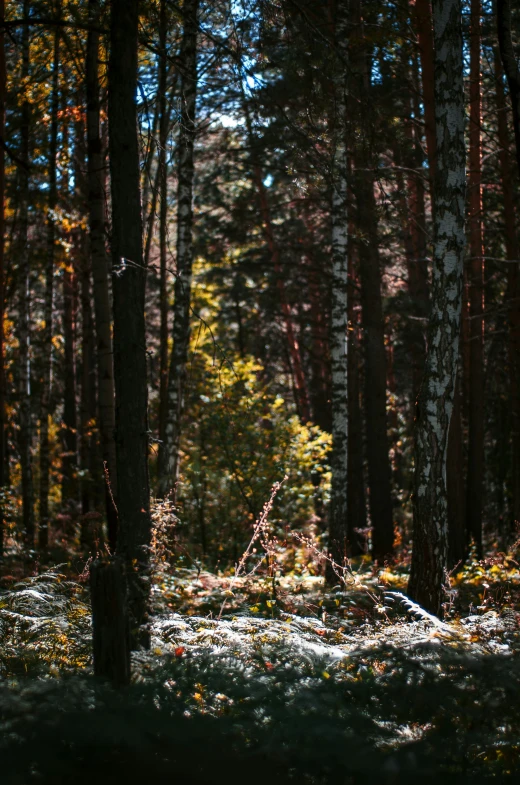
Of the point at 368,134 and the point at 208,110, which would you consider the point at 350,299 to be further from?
the point at 368,134

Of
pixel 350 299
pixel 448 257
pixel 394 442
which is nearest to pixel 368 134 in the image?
pixel 448 257

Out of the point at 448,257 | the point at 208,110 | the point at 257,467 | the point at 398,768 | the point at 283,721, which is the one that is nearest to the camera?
the point at 398,768

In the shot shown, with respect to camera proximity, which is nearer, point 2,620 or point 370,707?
point 370,707

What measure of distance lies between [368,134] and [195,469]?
8667mm

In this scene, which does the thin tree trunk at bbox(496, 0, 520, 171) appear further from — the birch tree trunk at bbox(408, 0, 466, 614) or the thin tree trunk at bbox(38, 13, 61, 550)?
the thin tree trunk at bbox(38, 13, 61, 550)

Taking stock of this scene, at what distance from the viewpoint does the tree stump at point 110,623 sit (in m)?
4.20

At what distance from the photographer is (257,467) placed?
14031 millimetres

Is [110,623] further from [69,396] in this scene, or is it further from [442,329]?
[69,396]

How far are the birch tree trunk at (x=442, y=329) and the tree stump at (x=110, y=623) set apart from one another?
3254mm

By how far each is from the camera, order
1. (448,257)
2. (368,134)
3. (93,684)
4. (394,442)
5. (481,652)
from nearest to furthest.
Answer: (93,684) → (481,652) → (448,257) → (368,134) → (394,442)

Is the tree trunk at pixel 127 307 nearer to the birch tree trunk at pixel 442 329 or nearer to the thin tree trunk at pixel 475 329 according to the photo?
the birch tree trunk at pixel 442 329

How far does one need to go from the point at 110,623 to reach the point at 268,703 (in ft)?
3.54

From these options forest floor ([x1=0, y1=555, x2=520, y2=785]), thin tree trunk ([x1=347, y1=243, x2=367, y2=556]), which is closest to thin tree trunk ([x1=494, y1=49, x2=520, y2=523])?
thin tree trunk ([x1=347, y1=243, x2=367, y2=556])

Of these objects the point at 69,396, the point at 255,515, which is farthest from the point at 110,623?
the point at 69,396
